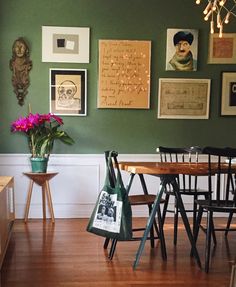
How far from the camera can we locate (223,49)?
4449mm

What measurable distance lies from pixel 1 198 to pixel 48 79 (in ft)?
6.30

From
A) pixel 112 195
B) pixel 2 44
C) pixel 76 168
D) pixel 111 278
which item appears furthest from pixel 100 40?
pixel 111 278

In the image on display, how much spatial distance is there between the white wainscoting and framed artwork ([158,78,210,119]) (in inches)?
22.4

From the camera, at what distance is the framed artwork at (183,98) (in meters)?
4.43

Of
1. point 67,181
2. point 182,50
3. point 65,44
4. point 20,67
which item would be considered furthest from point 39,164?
point 182,50

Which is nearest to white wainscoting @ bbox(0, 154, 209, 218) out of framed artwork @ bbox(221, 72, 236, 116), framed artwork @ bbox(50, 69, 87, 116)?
framed artwork @ bbox(50, 69, 87, 116)

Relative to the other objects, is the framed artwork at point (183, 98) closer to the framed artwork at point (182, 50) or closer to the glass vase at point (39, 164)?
the framed artwork at point (182, 50)

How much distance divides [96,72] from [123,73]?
308mm

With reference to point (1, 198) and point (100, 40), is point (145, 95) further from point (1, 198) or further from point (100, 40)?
point (1, 198)

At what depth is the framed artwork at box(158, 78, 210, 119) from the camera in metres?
4.43

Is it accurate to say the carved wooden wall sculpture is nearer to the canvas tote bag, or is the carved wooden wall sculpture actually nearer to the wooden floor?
the wooden floor

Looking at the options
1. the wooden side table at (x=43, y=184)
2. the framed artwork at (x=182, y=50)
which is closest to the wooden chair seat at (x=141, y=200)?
the wooden side table at (x=43, y=184)

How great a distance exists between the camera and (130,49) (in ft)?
14.3

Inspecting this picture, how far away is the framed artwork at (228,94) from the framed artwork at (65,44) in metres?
1.63
